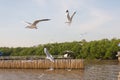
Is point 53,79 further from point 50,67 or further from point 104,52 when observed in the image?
point 104,52

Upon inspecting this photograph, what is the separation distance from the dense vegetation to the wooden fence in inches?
1130

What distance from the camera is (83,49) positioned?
9525 cm

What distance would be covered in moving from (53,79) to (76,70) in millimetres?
12442

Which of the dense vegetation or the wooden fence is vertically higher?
the dense vegetation

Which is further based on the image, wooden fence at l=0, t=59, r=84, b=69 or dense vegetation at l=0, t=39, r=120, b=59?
dense vegetation at l=0, t=39, r=120, b=59

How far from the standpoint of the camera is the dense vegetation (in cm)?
9181

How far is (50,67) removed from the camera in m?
61.2

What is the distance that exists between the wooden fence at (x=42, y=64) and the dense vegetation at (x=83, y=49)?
28710 mm

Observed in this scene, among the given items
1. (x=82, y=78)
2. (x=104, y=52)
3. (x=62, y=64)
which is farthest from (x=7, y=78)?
(x=104, y=52)

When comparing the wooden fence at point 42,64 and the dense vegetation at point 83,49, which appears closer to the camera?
the wooden fence at point 42,64

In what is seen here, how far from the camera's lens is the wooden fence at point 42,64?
59009 millimetres

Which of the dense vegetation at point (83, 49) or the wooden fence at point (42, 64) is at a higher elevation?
the dense vegetation at point (83, 49)

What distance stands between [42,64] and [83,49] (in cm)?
3533

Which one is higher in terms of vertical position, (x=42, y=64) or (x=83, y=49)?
(x=83, y=49)
